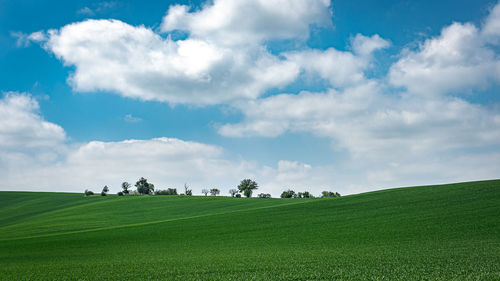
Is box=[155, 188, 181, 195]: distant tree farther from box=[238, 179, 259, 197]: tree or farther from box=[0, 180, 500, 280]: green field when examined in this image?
box=[0, 180, 500, 280]: green field

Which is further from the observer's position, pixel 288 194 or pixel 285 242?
pixel 288 194

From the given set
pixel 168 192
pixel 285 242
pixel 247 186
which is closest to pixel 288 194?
pixel 247 186

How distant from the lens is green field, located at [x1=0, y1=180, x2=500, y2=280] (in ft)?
43.5

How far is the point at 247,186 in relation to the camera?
109188 millimetres

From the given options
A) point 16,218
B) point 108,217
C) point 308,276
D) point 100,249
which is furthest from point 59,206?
point 308,276

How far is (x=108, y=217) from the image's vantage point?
163 feet

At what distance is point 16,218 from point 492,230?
222 feet

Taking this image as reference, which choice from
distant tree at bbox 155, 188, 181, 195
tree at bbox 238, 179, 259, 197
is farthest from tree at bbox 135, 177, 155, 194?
tree at bbox 238, 179, 259, 197

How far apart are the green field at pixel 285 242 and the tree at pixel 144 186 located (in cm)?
5238

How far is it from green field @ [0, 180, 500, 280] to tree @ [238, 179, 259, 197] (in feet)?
161

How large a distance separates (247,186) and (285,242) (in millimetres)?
84486

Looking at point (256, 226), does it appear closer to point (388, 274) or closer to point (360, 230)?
point (360, 230)

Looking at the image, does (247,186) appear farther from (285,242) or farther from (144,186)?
(285,242)

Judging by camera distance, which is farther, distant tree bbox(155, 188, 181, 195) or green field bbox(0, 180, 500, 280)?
distant tree bbox(155, 188, 181, 195)
